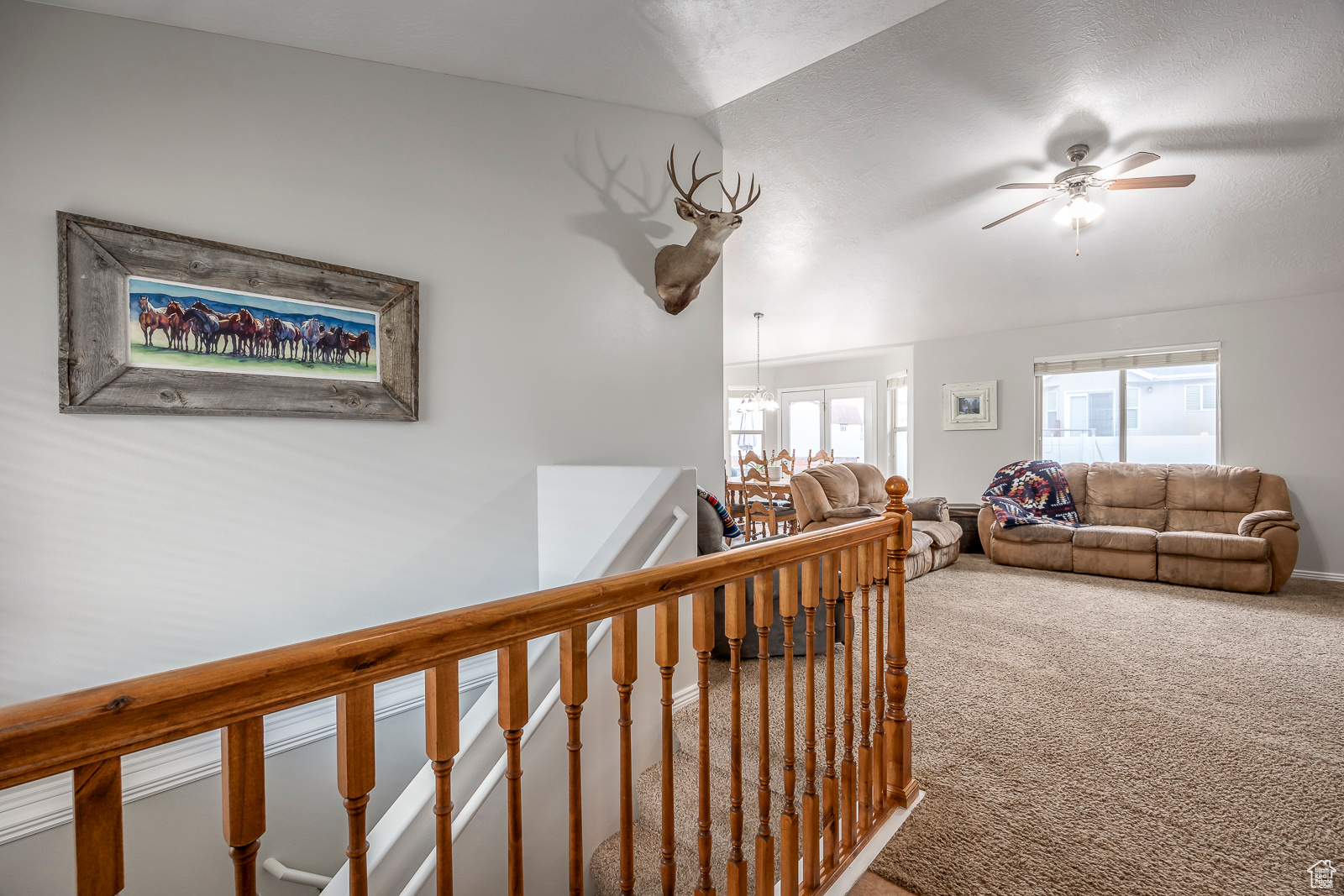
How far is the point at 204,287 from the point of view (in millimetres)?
1736

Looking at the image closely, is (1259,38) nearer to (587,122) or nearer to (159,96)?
(587,122)

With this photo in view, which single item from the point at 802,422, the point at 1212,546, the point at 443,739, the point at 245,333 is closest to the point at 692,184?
the point at 245,333

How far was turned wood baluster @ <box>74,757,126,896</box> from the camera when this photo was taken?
544mm

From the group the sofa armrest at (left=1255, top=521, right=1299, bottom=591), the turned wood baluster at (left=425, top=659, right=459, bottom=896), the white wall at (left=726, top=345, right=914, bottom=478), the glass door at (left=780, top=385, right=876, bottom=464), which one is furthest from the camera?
the glass door at (left=780, top=385, right=876, bottom=464)

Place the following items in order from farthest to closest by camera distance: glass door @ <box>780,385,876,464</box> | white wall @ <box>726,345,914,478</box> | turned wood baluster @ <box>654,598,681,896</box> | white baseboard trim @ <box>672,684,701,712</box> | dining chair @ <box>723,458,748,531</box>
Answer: glass door @ <box>780,385,876,464</box> → white wall @ <box>726,345,914,478</box> → dining chair @ <box>723,458,748,531</box> → white baseboard trim @ <box>672,684,701,712</box> → turned wood baluster @ <box>654,598,681,896</box>

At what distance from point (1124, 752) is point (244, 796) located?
8.54ft

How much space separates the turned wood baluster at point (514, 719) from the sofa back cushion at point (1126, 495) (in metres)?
5.93

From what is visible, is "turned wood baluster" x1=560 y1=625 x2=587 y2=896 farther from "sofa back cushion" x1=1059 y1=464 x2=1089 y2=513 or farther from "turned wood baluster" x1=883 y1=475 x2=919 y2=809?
"sofa back cushion" x1=1059 y1=464 x2=1089 y2=513

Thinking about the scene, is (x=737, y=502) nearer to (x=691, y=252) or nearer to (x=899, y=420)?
(x=899, y=420)

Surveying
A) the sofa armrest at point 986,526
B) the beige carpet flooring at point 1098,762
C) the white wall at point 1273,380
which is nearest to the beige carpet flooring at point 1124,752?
the beige carpet flooring at point 1098,762

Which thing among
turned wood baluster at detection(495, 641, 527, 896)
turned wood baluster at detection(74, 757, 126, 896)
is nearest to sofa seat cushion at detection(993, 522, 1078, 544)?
turned wood baluster at detection(495, 641, 527, 896)

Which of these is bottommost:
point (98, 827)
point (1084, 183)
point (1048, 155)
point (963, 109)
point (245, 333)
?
point (98, 827)

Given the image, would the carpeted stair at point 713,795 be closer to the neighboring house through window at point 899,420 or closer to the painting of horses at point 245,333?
the painting of horses at point 245,333

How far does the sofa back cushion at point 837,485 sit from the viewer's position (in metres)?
4.98
